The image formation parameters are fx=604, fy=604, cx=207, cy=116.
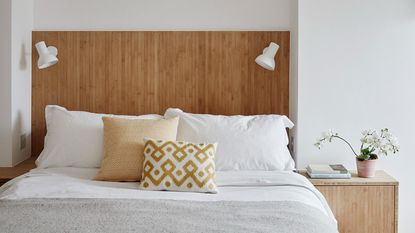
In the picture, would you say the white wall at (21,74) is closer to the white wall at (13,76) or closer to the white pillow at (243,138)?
the white wall at (13,76)

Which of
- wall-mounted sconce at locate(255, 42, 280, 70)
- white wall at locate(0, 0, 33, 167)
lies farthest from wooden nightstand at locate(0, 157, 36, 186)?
wall-mounted sconce at locate(255, 42, 280, 70)

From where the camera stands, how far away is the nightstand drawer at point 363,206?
355cm

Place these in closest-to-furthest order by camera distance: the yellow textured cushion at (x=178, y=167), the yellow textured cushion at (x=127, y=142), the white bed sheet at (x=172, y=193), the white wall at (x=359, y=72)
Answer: the white bed sheet at (x=172, y=193) → the yellow textured cushion at (x=178, y=167) → the yellow textured cushion at (x=127, y=142) → the white wall at (x=359, y=72)

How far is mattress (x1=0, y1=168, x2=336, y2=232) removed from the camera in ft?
9.21

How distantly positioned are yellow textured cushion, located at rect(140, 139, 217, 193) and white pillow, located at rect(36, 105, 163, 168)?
20.1 inches

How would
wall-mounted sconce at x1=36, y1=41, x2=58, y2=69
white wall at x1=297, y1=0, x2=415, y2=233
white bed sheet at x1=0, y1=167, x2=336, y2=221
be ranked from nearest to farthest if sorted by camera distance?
white bed sheet at x1=0, y1=167, x2=336, y2=221
white wall at x1=297, y1=0, x2=415, y2=233
wall-mounted sconce at x1=36, y1=41, x2=58, y2=69

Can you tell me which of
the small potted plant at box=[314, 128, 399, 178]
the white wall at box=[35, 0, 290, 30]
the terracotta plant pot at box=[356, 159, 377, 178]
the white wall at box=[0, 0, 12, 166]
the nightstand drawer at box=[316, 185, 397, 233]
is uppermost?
the white wall at box=[35, 0, 290, 30]

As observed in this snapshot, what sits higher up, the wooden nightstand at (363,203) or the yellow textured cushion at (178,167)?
the yellow textured cushion at (178,167)

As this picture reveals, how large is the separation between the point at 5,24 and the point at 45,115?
0.63 m

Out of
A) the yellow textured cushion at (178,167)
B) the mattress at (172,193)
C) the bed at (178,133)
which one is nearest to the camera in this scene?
the bed at (178,133)

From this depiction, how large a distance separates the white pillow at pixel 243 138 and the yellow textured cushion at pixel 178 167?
0.31 m

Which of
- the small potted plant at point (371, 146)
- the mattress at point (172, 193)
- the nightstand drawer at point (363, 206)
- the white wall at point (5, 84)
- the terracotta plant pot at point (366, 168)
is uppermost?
the white wall at point (5, 84)

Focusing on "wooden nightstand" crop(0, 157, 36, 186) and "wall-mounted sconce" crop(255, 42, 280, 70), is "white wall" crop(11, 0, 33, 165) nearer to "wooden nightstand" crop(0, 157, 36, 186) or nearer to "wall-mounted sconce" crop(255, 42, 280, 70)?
"wooden nightstand" crop(0, 157, 36, 186)

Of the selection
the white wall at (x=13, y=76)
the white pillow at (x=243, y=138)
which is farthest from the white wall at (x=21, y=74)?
the white pillow at (x=243, y=138)
